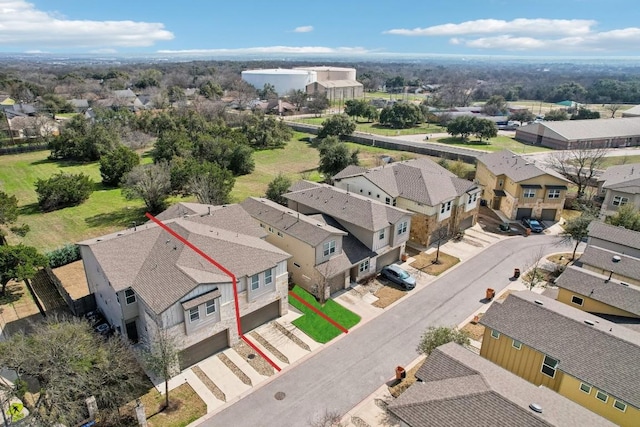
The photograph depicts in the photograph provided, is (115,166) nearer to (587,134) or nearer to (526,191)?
(526,191)

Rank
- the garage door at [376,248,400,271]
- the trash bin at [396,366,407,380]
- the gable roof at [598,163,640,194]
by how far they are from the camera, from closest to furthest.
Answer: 1. the trash bin at [396,366,407,380]
2. the garage door at [376,248,400,271]
3. the gable roof at [598,163,640,194]

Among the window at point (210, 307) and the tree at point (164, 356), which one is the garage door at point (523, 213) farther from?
the tree at point (164, 356)

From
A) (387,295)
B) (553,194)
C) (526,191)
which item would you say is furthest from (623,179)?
(387,295)

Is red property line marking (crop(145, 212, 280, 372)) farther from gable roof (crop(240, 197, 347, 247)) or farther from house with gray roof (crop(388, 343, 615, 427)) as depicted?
house with gray roof (crop(388, 343, 615, 427))

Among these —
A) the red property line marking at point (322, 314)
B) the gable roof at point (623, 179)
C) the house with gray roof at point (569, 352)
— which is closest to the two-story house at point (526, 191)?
the gable roof at point (623, 179)

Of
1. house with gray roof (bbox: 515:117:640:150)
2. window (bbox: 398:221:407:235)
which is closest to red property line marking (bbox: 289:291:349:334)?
window (bbox: 398:221:407:235)

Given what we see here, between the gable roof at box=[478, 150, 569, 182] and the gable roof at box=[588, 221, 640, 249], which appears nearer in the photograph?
the gable roof at box=[588, 221, 640, 249]
